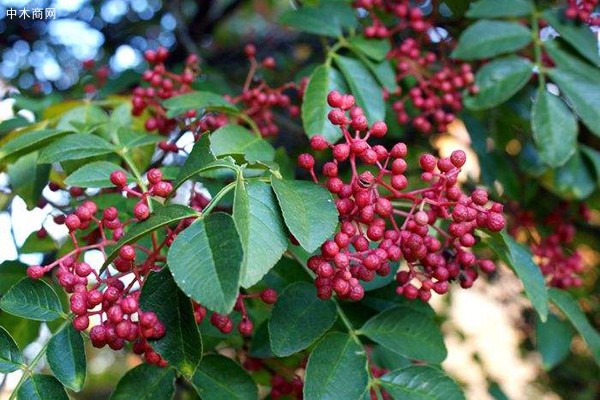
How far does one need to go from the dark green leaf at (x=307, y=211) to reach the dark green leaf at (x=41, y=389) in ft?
1.23

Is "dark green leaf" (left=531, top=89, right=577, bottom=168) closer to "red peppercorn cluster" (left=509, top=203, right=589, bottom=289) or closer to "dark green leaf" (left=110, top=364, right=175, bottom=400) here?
"red peppercorn cluster" (left=509, top=203, right=589, bottom=289)

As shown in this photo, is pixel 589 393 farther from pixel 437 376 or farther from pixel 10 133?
pixel 10 133

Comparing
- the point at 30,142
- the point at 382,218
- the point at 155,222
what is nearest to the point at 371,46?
the point at 382,218

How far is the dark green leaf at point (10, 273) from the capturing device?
4.00 ft

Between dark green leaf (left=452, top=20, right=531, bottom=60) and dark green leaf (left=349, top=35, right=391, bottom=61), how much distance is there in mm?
150

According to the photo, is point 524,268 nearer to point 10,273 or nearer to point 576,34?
point 576,34

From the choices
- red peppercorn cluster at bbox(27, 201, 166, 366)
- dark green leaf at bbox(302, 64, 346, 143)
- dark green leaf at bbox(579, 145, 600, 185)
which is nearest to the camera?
red peppercorn cluster at bbox(27, 201, 166, 366)

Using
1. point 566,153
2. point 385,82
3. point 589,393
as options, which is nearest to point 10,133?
point 385,82

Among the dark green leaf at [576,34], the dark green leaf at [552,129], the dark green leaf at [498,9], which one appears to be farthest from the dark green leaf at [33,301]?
the dark green leaf at [576,34]

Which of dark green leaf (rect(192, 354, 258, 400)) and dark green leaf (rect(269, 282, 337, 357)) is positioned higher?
dark green leaf (rect(269, 282, 337, 357))

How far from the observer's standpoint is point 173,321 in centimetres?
86

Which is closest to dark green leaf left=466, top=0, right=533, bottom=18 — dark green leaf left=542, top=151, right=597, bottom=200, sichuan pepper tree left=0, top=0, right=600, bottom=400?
sichuan pepper tree left=0, top=0, right=600, bottom=400

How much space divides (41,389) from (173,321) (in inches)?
8.3

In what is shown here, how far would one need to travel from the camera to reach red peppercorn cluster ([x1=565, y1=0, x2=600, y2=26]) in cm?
159
